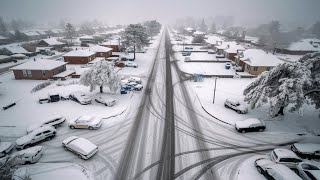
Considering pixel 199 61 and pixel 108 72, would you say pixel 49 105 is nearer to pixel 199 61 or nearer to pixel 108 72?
pixel 108 72

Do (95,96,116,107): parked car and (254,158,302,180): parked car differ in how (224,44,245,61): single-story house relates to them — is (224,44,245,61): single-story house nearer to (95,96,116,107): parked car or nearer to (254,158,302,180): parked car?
(95,96,116,107): parked car

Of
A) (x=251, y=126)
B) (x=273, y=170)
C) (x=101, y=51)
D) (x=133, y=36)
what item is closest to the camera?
(x=273, y=170)

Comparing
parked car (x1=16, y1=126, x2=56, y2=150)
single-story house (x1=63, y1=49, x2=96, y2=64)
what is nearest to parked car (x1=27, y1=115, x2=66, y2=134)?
parked car (x1=16, y1=126, x2=56, y2=150)

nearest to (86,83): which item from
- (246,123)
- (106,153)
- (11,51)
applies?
(106,153)

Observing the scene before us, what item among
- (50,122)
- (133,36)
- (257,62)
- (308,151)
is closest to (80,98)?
(50,122)

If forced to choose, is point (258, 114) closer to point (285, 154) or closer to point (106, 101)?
point (285, 154)
